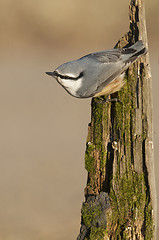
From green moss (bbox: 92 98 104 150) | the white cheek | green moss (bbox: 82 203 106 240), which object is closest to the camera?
green moss (bbox: 82 203 106 240)

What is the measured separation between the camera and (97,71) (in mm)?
3273


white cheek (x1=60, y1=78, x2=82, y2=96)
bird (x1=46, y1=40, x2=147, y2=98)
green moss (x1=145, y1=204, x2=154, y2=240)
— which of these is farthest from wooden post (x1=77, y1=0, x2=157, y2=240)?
white cheek (x1=60, y1=78, x2=82, y2=96)

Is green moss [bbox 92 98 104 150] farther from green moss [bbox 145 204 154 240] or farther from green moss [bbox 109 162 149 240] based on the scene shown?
green moss [bbox 145 204 154 240]

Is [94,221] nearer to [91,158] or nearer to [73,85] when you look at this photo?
[91,158]

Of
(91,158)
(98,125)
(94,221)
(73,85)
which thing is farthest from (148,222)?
(73,85)

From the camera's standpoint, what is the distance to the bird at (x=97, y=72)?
3096mm

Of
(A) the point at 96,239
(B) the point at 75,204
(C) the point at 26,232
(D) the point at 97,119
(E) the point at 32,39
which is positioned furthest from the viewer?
(E) the point at 32,39

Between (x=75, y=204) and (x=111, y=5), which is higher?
(x=111, y=5)

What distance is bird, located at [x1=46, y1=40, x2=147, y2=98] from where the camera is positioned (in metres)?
3.10

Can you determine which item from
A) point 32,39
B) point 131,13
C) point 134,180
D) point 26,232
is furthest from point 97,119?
point 32,39

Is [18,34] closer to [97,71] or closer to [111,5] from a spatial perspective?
[111,5]

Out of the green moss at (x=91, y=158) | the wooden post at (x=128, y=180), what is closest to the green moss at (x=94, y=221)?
the wooden post at (x=128, y=180)

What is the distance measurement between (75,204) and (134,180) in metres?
3.08

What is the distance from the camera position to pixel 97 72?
3275 millimetres
